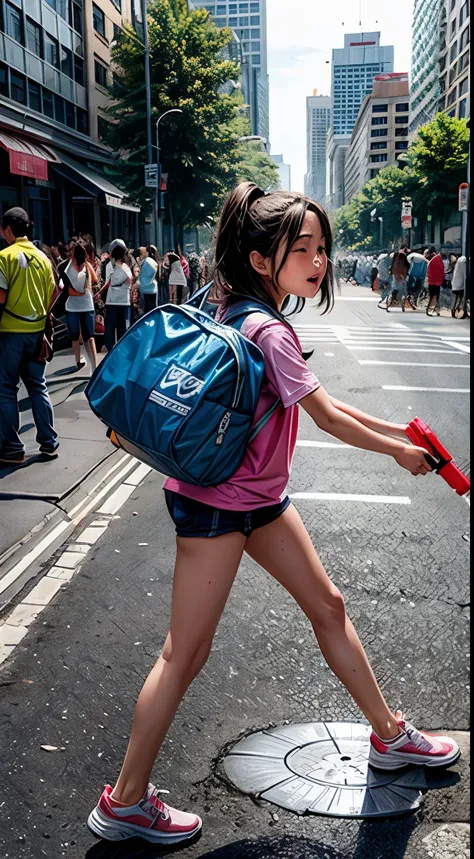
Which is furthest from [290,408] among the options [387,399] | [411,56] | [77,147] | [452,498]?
[411,56]

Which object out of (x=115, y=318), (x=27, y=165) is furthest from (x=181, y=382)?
(x=27, y=165)

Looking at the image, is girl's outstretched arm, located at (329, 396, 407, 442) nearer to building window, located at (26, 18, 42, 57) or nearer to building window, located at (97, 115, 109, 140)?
building window, located at (26, 18, 42, 57)

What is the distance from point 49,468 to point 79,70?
34.9 meters

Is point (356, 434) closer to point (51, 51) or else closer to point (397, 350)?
point (397, 350)

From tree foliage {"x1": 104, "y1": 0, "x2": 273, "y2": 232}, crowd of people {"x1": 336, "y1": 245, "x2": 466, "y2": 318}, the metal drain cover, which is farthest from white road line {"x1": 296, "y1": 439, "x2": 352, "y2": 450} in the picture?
tree foliage {"x1": 104, "y1": 0, "x2": 273, "y2": 232}

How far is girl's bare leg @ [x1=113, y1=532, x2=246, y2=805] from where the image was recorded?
2.50 metres

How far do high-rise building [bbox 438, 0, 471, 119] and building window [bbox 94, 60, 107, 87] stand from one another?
51739mm

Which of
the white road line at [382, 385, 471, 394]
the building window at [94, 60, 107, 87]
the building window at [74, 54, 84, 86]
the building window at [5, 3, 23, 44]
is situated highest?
the building window at [94, 60, 107, 87]

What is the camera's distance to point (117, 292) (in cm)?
1367

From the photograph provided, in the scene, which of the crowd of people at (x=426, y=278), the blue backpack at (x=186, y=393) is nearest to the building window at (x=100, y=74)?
the crowd of people at (x=426, y=278)

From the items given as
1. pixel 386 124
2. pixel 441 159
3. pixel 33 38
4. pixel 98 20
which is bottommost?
pixel 441 159

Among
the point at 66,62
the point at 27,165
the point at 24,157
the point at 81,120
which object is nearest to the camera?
the point at 24,157

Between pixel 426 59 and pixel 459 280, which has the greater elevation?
pixel 426 59

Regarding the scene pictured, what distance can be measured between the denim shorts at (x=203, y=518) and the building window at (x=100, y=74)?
42790 mm
